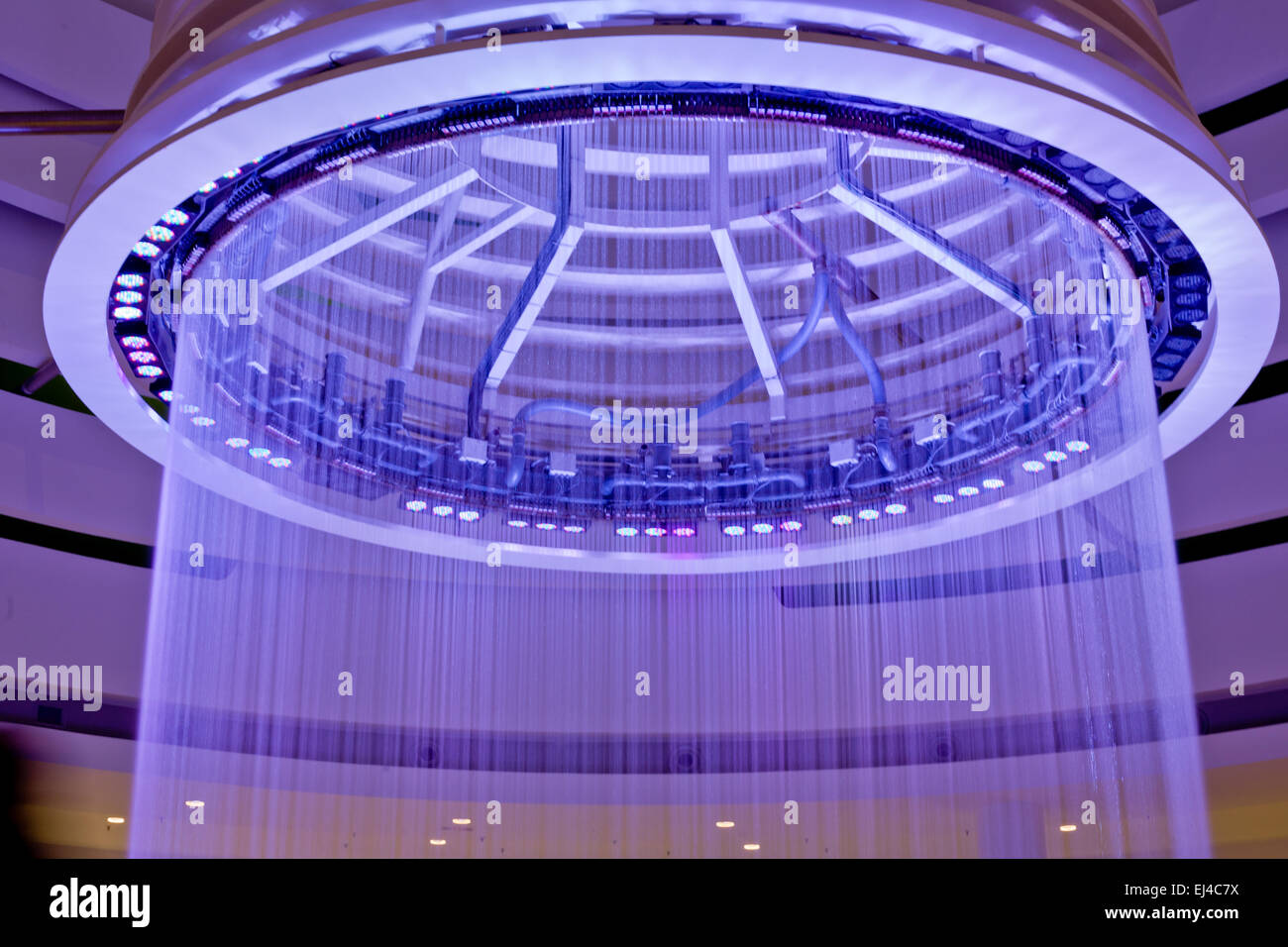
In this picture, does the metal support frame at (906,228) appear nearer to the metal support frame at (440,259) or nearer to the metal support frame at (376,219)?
the metal support frame at (440,259)

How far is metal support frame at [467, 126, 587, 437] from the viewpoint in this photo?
852 centimetres

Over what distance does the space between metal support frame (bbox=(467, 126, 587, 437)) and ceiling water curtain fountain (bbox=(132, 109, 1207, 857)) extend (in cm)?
5

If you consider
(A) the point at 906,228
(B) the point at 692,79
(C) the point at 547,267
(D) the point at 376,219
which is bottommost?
(B) the point at 692,79

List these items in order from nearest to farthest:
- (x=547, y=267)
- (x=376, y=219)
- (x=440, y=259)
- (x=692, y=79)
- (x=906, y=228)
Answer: (x=692, y=79), (x=906, y=228), (x=547, y=267), (x=376, y=219), (x=440, y=259)

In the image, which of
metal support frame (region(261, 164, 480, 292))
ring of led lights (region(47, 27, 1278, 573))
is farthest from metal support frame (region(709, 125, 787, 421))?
ring of led lights (region(47, 27, 1278, 573))

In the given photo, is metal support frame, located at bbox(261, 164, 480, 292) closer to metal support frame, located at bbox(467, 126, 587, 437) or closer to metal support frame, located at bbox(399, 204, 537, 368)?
metal support frame, located at bbox(399, 204, 537, 368)

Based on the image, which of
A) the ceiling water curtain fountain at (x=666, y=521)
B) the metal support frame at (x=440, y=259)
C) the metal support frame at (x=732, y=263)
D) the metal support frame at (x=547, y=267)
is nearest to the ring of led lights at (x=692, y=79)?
the ceiling water curtain fountain at (x=666, y=521)

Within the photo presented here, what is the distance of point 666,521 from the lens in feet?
37.7

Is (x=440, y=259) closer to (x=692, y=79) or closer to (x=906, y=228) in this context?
(x=906, y=228)

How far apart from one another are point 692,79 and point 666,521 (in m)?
5.93

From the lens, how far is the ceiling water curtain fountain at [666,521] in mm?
9727

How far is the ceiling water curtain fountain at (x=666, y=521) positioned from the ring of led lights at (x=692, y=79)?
0.81m

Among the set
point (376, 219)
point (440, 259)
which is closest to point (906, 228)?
point (440, 259)
